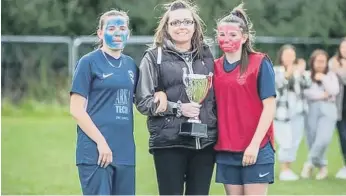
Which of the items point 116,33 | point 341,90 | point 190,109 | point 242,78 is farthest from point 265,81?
point 341,90

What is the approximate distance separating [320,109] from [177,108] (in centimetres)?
567

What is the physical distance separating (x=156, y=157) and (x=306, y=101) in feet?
18.5

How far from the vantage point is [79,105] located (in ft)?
20.6

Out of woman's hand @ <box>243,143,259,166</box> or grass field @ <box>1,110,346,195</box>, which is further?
grass field @ <box>1,110,346,195</box>

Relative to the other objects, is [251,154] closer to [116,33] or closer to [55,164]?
[116,33]

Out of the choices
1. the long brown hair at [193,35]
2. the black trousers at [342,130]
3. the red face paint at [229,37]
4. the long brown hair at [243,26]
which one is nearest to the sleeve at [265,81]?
the long brown hair at [243,26]

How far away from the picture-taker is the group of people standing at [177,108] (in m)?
6.32

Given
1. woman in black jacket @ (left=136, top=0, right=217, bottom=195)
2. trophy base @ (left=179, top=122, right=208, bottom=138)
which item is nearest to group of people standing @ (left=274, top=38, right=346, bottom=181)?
woman in black jacket @ (left=136, top=0, right=217, bottom=195)

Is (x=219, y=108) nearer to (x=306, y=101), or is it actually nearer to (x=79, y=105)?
(x=79, y=105)

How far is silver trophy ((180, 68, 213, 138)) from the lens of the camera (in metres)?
6.37

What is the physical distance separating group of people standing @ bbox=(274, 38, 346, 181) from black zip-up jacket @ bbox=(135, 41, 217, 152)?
202 inches

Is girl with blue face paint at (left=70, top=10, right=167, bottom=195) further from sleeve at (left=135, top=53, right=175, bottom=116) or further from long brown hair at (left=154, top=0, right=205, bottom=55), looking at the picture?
long brown hair at (left=154, top=0, right=205, bottom=55)

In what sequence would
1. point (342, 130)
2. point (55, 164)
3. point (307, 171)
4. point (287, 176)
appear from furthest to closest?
point (55, 164)
point (307, 171)
point (342, 130)
point (287, 176)

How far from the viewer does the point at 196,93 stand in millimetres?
6402
